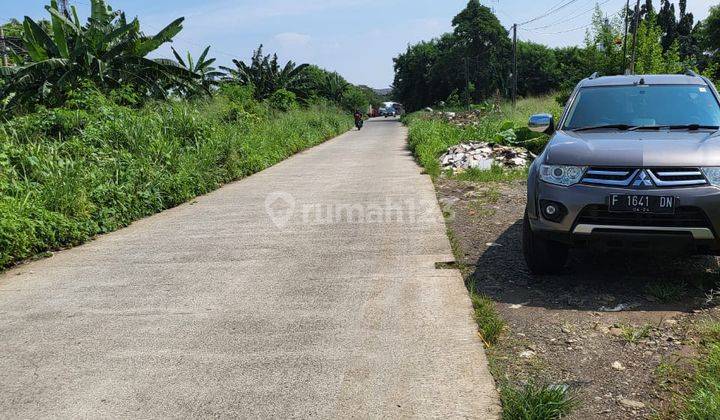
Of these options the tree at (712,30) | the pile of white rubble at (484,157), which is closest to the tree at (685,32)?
the tree at (712,30)

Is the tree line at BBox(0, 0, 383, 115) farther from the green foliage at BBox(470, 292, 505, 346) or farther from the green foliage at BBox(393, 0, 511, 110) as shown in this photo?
the green foliage at BBox(393, 0, 511, 110)

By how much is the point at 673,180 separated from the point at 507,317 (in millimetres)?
1555

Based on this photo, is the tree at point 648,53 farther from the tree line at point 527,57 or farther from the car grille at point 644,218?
the car grille at point 644,218

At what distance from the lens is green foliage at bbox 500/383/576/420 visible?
2.69 meters

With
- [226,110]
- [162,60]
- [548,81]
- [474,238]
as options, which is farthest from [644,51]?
[548,81]

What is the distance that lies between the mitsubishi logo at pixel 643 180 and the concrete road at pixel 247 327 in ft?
5.06

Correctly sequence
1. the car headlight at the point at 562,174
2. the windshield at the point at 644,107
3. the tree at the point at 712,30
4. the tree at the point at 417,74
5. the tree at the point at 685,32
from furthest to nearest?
the tree at the point at 417,74, the tree at the point at 685,32, the tree at the point at 712,30, the windshield at the point at 644,107, the car headlight at the point at 562,174

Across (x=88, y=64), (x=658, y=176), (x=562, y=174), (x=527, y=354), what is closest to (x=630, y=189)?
(x=658, y=176)

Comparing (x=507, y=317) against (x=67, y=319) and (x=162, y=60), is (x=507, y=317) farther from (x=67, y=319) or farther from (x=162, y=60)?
(x=162, y=60)

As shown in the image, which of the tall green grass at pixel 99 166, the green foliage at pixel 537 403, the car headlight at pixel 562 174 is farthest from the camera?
the tall green grass at pixel 99 166

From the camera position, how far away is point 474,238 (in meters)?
6.49

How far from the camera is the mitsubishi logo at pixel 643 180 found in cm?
401

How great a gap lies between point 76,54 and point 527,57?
66.0 m

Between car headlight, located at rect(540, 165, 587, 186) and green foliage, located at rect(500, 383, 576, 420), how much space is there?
1885 mm
